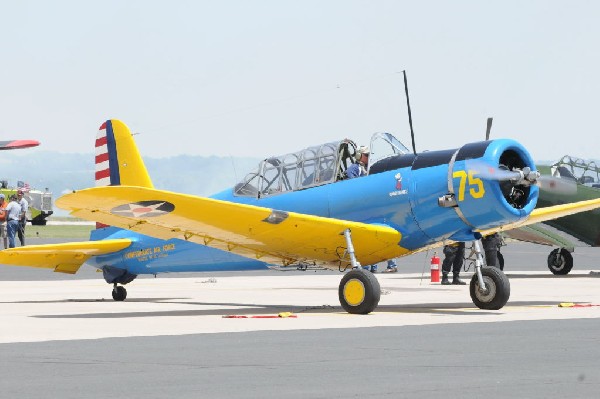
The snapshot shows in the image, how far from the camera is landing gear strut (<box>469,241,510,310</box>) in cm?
1697

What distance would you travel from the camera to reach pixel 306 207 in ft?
57.1

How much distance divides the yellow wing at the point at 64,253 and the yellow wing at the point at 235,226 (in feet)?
7.35

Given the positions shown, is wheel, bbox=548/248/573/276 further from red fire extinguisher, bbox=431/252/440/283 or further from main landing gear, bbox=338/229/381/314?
main landing gear, bbox=338/229/381/314

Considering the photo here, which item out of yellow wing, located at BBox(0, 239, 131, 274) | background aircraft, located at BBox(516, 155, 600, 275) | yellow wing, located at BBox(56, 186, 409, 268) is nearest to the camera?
yellow wing, located at BBox(56, 186, 409, 268)

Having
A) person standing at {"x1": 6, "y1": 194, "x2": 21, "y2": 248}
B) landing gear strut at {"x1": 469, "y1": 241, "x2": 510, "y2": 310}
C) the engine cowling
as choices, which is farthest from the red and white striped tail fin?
person standing at {"x1": 6, "y1": 194, "x2": 21, "y2": 248}

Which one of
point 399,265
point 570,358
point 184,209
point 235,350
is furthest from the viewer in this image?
point 399,265

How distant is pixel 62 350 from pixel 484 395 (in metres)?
4.55

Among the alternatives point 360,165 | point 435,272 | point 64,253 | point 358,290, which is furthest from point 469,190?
point 435,272

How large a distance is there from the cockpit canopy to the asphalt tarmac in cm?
175

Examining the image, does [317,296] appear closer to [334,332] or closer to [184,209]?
[184,209]

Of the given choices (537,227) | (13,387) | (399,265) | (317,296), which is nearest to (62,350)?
(13,387)

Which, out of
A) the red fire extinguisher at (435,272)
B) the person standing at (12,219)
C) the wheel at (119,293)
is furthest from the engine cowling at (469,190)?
the person standing at (12,219)

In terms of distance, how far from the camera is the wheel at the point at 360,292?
52.3ft

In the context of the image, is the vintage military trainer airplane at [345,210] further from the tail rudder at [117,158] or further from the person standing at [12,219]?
the person standing at [12,219]
